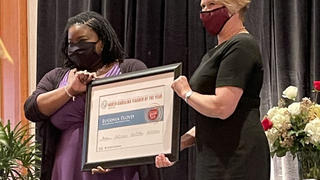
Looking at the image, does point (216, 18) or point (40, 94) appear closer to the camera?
point (216, 18)

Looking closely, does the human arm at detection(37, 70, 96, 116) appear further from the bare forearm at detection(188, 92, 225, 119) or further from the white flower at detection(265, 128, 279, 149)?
the white flower at detection(265, 128, 279, 149)

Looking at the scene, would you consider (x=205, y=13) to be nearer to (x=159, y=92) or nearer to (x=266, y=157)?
(x=159, y=92)

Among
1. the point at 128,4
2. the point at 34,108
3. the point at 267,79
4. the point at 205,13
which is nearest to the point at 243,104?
the point at 205,13

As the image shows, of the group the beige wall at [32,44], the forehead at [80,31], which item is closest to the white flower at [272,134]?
the forehead at [80,31]

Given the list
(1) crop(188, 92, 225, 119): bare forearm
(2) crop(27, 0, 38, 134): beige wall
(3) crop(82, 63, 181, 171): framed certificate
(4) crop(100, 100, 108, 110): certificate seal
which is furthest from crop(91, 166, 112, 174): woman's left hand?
(2) crop(27, 0, 38, 134): beige wall

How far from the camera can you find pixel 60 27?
11.1ft

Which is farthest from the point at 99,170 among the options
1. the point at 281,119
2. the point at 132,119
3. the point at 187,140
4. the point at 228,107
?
the point at 281,119

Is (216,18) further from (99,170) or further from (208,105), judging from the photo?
(99,170)

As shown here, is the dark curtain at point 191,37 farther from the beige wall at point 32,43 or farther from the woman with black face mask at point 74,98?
the woman with black face mask at point 74,98

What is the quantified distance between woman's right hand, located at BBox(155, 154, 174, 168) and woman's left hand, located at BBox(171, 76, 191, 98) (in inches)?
7.6

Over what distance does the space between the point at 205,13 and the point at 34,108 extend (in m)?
0.69

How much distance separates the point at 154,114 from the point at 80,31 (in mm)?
427

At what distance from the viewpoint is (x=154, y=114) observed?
74.3 inches

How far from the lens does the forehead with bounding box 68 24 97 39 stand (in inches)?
82.1
